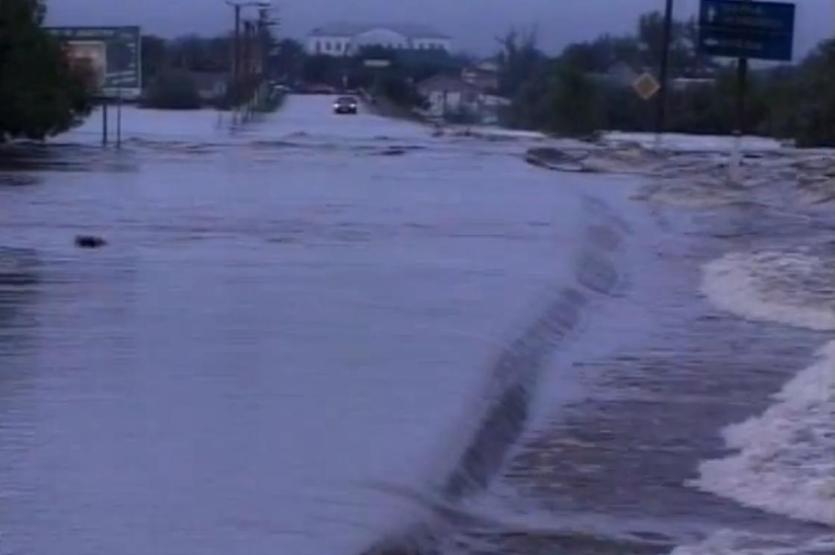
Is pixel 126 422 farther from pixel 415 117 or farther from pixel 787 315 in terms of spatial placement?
pixel 415 117

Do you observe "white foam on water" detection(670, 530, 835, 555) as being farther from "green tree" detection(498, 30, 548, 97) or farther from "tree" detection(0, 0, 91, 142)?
"green tree" detection(498, 30, 548, 97)

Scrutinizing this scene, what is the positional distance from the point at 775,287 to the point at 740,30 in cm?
2216

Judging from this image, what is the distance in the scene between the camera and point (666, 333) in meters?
19.7

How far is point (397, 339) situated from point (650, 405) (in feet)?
8.07

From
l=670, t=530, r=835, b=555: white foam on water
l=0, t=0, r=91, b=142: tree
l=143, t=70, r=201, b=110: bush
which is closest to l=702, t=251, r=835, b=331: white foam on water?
l=670, t=530, r=835, b=555: white foam on water

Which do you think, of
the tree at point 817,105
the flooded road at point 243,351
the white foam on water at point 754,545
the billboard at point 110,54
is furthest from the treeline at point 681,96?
the white foam on water at point 754,545

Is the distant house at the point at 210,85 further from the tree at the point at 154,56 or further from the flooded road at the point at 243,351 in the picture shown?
the flooded road at the point at 243,351

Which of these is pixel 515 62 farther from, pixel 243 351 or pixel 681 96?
pixel 243 351

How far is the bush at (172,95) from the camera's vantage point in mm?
105625

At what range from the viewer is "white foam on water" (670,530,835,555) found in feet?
35.2

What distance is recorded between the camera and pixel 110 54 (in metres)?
67.9

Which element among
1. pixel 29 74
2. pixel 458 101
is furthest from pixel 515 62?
pixel 29 74

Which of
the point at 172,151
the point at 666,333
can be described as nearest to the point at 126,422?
the point at 666,333

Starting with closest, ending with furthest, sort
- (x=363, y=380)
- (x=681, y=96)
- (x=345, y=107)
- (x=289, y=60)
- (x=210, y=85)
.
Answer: (x=363, y=380)
(x=681, y=96)
(x=345, y=107)
(x=210, y=85)
(x=289, y=60)
